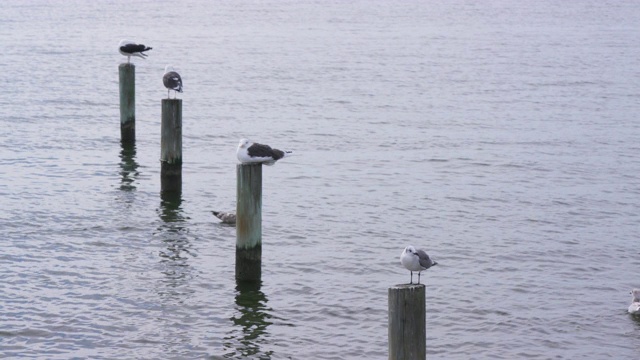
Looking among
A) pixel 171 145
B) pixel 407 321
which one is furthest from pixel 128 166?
pixel 407 321

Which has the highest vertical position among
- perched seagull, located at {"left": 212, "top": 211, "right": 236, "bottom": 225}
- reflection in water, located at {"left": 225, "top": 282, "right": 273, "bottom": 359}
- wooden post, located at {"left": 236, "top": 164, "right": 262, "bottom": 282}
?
wooden post, located at {"left": 236, "top": 164, "right": 262, "bottom": 282}

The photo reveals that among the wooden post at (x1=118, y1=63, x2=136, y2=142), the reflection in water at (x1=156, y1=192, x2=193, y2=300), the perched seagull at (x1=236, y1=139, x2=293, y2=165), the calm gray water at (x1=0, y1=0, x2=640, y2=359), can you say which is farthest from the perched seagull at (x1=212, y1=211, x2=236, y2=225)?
the wooden post at (x1=118, y1=63, x2=136, y2=142)

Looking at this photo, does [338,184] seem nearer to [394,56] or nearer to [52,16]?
[394,56]

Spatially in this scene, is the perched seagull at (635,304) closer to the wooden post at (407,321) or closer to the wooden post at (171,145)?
the wooden post at (407,321)

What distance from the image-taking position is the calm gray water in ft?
50.0

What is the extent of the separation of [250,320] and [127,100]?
35.8ft

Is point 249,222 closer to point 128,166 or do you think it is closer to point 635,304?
point 635,304

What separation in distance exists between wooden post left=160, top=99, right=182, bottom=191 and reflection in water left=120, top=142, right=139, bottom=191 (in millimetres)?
1355

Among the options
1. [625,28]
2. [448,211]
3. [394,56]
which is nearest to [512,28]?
[625,28]

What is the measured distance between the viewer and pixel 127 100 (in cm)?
2517

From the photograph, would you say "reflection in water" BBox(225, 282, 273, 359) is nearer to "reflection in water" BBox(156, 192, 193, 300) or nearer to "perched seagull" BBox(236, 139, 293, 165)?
"reflection in water" BBox(156, 192, 193, 300)

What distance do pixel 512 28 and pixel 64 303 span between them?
51778 mm

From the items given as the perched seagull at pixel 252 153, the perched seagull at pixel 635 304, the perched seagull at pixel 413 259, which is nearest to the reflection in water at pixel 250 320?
the perched seagull at pixel 252 153

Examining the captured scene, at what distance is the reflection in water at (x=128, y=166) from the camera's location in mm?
23197
